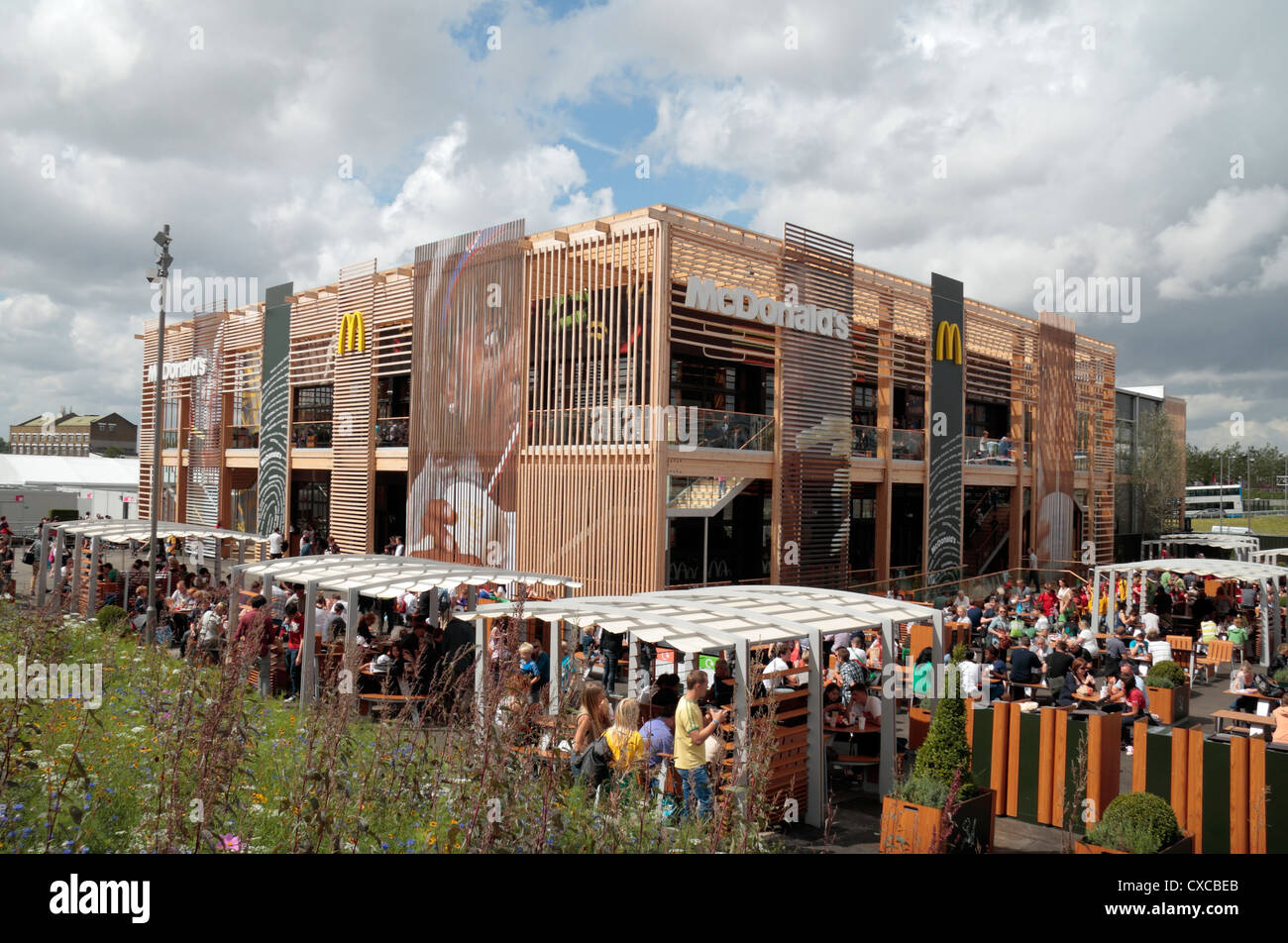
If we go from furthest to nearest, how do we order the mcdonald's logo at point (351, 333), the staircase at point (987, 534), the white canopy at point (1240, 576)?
the staircase at point (987, 534) → the mcdonald's logo at point (351, 333) → the white canopy at point (1240, 576)

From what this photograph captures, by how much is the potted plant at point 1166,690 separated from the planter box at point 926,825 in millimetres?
6654

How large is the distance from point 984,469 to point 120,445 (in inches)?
4525

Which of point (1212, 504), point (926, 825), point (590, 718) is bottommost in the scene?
point (926, 825)

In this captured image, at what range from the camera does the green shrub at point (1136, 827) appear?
6.00 metres

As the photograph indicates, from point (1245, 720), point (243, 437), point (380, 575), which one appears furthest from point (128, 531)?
point (1245, 720)

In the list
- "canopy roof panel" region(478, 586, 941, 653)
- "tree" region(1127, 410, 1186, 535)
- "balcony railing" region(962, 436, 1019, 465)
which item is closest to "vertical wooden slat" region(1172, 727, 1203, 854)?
"canopy roof panel" region(478, 586, 941, 653)

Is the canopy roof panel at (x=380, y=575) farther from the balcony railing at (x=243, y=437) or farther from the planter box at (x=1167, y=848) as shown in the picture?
the balcony railing at (x=243, y=437)

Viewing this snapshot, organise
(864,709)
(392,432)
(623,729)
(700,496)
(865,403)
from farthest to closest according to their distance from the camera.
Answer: (865,403), (392,432), (700,496), (864,709), (623,729)

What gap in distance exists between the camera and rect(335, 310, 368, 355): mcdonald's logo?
24859 millimetres

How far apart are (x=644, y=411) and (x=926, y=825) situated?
11.9 m

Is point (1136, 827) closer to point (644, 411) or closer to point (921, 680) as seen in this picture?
point (921, 680)

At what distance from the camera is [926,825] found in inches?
261

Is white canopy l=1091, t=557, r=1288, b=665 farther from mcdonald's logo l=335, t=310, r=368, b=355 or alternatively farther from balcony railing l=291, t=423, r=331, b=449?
balcony railing l=291, t=423, r=331, b=449

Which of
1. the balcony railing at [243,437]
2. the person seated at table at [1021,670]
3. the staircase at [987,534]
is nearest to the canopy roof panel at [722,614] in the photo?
the person seated at table at [1021,670]
